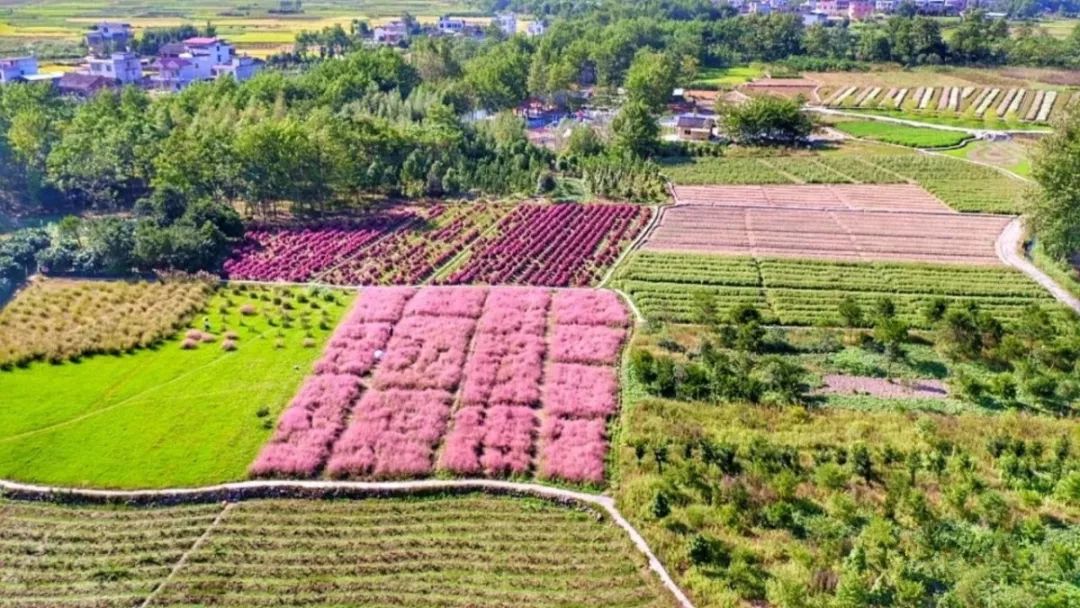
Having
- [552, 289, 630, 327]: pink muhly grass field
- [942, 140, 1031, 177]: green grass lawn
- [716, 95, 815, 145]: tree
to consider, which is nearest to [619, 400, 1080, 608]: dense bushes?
[552, 289, 630, 327]: pink muhly grass field

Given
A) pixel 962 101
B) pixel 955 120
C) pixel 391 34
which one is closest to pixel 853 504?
pixel 955 120

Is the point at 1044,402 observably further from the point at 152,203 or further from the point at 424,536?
the point at 152,203

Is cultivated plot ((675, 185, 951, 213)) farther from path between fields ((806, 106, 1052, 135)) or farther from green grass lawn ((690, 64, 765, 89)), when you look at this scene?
green grass lawn ((690, 64, 765, 89))

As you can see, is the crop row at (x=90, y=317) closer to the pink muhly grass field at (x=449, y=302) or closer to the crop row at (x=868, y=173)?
the pink muhly grass field at (x=449, y=302)

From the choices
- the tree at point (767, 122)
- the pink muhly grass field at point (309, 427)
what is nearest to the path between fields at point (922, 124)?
the tree at point (767, 122)

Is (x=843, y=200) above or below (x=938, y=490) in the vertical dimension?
above

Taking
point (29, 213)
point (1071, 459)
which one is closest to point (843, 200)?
point (1071, 459)
